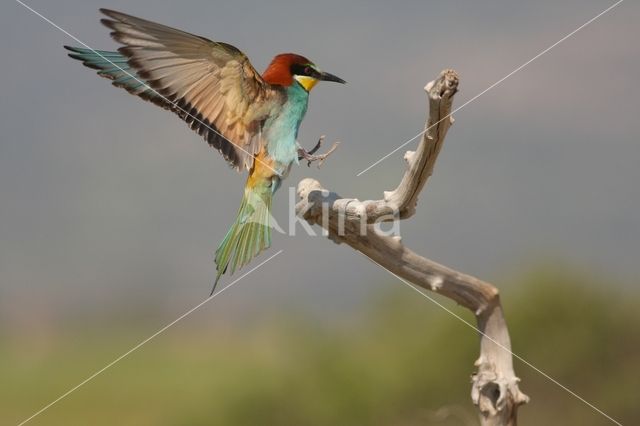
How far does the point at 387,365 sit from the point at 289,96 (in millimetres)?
3523

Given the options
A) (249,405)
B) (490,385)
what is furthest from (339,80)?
(249,405)

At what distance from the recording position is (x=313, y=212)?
248cm

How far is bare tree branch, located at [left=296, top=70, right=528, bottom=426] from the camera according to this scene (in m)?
2.32

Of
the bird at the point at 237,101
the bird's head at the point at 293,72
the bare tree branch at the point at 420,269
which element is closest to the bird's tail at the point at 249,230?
the bird at the point at 237,101

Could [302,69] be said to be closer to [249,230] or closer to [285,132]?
[285,132]

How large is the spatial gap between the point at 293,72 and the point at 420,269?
706 mm

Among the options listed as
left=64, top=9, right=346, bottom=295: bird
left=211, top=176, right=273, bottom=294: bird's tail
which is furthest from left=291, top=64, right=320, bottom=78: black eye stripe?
left=211, top=176, right=273, bottom=294: bird's tail

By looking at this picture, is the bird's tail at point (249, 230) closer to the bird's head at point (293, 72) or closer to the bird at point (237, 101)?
the bird at point (237, 101)

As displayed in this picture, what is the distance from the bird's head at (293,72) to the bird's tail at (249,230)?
31cm

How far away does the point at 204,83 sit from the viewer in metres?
2.37

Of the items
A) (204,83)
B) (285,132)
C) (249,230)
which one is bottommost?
(249,230)

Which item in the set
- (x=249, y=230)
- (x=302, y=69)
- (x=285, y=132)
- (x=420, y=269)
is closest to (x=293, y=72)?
(x=302, y=69)

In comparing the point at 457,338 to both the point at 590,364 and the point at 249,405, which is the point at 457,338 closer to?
the point at 590,364

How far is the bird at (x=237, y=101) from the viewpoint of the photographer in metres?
2.33
